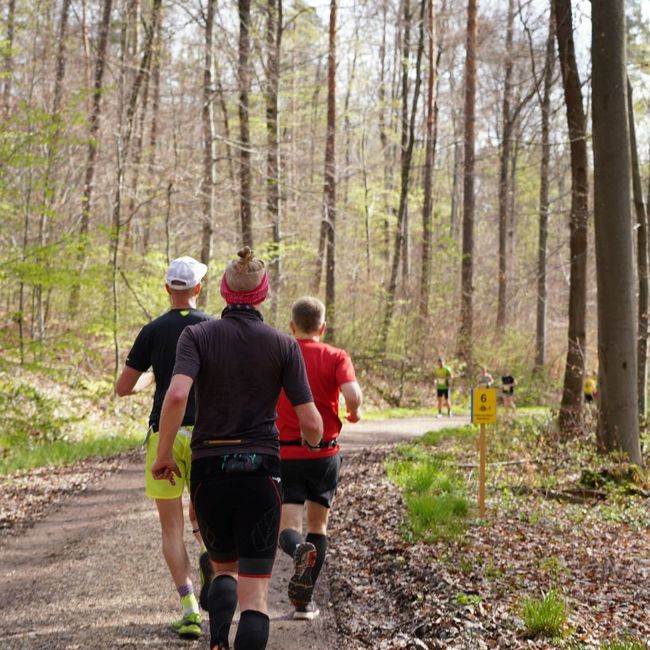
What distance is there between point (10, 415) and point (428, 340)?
706 inches

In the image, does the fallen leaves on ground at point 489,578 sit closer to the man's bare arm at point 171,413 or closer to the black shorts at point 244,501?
the black shorts at point 244,501

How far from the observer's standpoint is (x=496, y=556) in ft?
20.3

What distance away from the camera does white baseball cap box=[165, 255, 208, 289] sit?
474 centimetres

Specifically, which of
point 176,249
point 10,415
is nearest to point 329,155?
point 176,249

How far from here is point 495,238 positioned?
5409 cm

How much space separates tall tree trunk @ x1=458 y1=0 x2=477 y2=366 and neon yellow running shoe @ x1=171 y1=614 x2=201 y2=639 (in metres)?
23.0

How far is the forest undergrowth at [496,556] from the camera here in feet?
15.3

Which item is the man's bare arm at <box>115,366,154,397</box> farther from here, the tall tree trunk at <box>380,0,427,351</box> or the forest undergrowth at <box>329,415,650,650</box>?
the tall tree trunk at <box>380,0,427,351</box>

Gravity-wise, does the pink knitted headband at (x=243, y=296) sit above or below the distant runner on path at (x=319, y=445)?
above

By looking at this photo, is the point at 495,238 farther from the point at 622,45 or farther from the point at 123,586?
the point at 123,586

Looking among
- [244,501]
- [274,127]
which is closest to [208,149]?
[274,127]

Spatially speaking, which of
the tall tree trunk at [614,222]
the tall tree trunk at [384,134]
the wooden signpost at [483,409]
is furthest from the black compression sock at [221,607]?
the tall tree trunk at [384,134]

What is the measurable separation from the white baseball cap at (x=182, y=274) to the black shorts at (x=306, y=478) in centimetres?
137

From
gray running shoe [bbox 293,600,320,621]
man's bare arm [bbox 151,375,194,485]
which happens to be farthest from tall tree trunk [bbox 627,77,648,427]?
man's bare arm [bbox 151,375,194,485]
